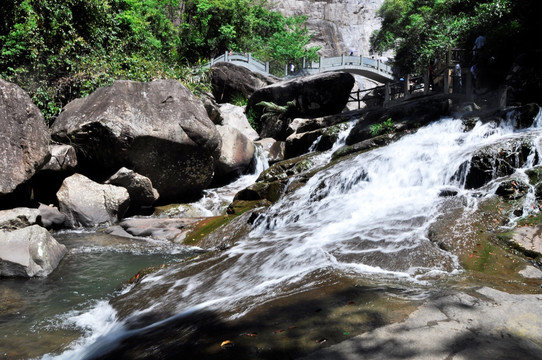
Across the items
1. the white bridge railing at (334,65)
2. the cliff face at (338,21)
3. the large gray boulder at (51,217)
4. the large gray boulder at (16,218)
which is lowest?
the large gray boulder at (51,217)

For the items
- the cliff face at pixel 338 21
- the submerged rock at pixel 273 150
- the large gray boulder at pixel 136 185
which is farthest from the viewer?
the cliff face at pixel 338 21

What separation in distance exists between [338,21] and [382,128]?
41.3m

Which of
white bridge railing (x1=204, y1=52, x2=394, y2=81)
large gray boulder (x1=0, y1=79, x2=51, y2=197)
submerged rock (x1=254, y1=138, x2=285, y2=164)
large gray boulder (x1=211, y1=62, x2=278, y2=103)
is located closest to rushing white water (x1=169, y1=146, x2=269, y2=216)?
submerged rock (x1=254, y1=138, x2=285, y2=164)

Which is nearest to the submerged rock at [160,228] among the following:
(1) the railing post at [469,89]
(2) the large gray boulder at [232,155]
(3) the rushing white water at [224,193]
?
(3) the rushing white water at [224,193]

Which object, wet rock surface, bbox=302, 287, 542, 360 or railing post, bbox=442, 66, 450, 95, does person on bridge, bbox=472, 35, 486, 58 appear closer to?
railing post, bbox=442, 66, 450, 95

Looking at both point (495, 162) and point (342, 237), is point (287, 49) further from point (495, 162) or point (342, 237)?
point (342, 237)

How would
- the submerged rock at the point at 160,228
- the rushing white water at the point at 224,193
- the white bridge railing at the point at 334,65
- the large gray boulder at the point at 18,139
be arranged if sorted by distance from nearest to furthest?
the large gray boulder at the point at 18,139, the submerged rock at the point at 160,228, the rushing white water at the point at 224,193, the white bridge railing at the point at 334,65

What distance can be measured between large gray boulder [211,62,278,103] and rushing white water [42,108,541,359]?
55.4 ft

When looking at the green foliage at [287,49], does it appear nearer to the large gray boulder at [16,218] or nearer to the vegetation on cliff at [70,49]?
the vegetation on cliff at [70,49]

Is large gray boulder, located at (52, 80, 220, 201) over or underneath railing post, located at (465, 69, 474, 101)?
underneath

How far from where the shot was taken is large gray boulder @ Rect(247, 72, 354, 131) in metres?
21.4

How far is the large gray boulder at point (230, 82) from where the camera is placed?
2697cm

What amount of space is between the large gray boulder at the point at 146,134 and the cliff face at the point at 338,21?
37.1 m

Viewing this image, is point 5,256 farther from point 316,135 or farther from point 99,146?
point 316,135
